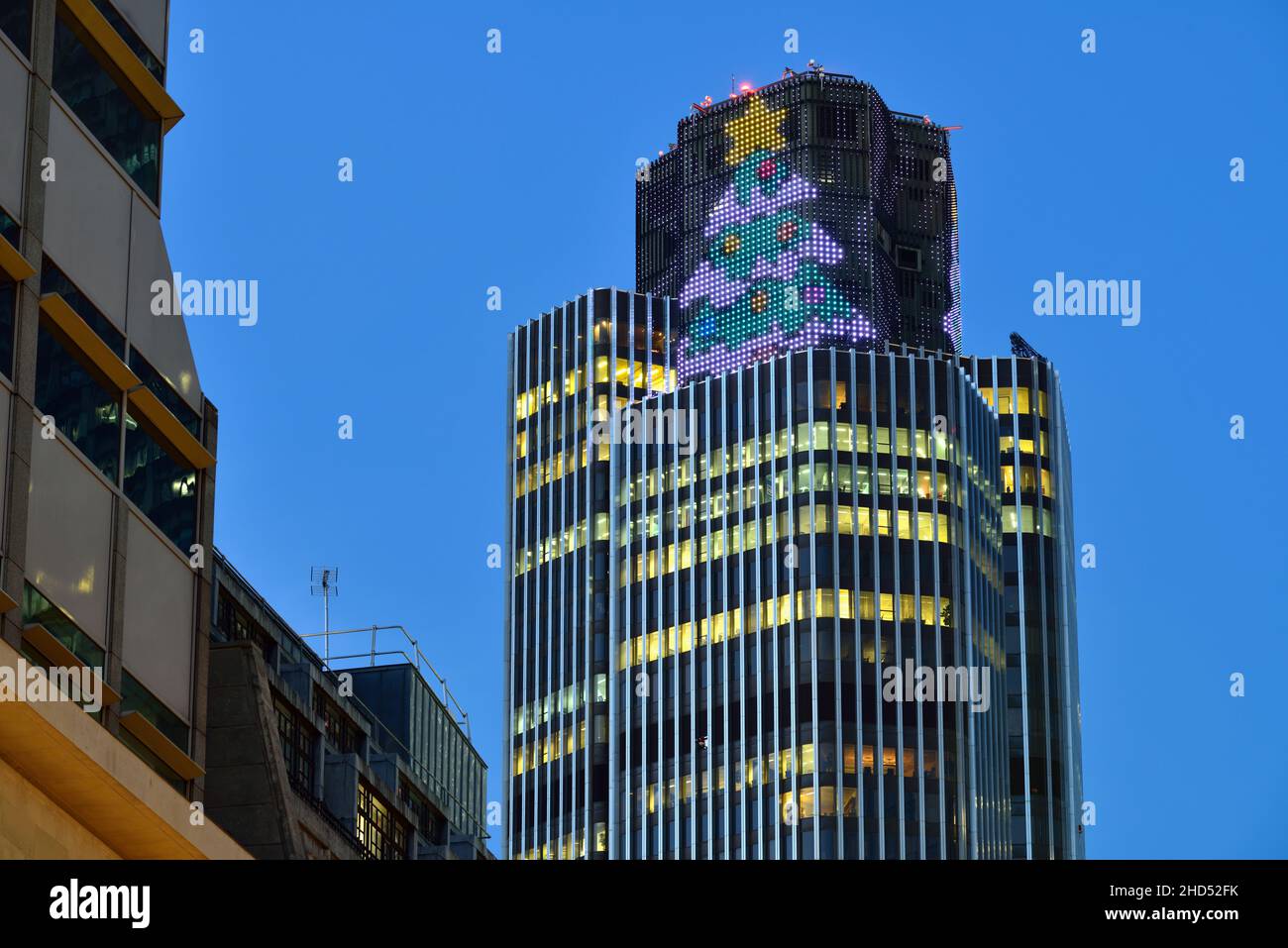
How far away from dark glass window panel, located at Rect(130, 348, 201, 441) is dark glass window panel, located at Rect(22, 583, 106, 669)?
6770 mm

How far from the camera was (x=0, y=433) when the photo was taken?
137 feet

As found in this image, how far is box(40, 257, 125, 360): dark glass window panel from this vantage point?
149 feet

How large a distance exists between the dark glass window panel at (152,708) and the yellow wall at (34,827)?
458 inches

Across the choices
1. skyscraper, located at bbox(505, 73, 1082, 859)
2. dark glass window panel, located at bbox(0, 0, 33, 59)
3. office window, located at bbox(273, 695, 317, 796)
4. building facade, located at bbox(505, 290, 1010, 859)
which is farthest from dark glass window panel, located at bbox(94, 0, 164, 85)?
skyscraper, located at bbox(505, 73, 1082, 859)

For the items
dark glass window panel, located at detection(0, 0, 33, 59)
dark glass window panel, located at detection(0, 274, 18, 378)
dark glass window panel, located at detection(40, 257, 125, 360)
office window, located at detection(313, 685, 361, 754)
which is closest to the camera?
dark glass window panel, located at detection(0, 274, 18, 378)

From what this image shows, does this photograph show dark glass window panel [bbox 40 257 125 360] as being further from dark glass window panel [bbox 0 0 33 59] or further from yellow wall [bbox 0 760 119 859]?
yellow wall [bbox 0 760 119 859]

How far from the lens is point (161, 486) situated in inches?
1959

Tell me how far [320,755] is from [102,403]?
117 ft

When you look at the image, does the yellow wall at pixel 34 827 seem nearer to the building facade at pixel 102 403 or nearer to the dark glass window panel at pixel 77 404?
the building facade at pixel 102 403

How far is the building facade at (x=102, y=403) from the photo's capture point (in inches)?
1693

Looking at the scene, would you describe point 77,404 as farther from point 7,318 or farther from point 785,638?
point 785,638
